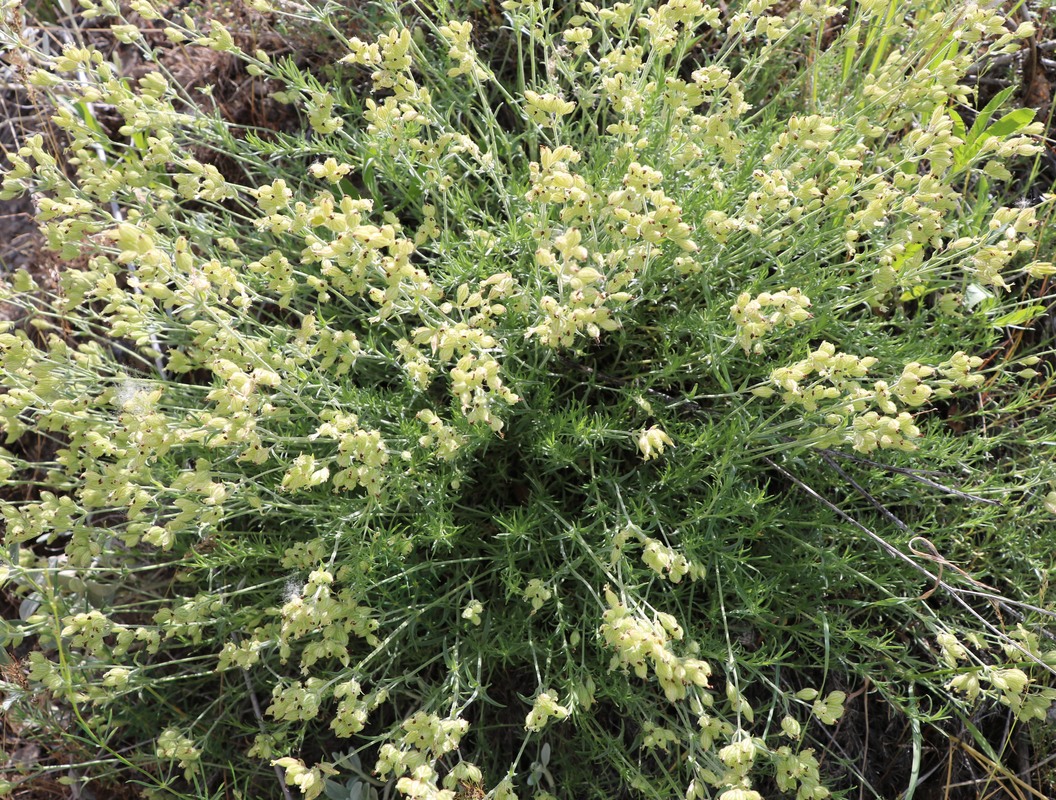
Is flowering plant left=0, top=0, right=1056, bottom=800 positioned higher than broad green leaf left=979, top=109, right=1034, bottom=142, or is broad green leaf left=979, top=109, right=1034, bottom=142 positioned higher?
broad green leaf left=979, top=109, right=1034, bottom=142

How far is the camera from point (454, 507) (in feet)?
9.57

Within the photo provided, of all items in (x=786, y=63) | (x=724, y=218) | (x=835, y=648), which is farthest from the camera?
(x=786, y=63)

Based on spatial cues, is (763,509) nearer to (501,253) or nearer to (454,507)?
(454,507)

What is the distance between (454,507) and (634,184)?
131 centimetres

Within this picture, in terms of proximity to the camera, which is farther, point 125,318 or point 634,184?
point 125,318

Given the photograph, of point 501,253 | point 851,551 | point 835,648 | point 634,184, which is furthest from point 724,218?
point 835,648

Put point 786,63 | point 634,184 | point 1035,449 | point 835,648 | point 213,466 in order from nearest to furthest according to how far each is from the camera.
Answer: point 634,184 < point 835,648 < point 213,466 < point 1035,449 < point 786,63

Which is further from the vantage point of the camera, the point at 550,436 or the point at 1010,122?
the point at 1010,122

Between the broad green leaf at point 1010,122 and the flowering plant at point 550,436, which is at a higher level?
the broad green leaf at point 1010,122

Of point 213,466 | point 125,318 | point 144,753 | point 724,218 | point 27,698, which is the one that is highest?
point 724,218

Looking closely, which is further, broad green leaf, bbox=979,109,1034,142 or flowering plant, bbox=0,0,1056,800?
broad green leaf, bbox=979,109,1034,142

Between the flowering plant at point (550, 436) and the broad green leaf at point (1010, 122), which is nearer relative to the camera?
the flowering plant at point (550, 436)

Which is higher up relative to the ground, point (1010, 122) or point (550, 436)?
point (1010, 122)

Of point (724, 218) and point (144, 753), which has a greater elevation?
point (724, 218)
